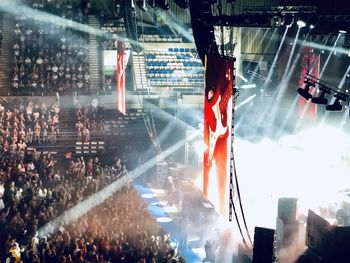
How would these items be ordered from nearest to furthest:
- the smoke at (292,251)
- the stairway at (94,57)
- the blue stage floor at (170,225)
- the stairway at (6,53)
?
1. the smoke at (292,251)
2. the blue stage floor at (170,225)
3. the stairway at (6,53)
4. the stairway at (94,57)

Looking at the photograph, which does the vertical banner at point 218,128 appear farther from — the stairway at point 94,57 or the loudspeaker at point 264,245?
the stairway at point 94,57

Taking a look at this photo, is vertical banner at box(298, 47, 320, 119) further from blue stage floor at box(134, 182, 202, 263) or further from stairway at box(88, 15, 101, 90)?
stairway at box(88, 15, 101, 90)

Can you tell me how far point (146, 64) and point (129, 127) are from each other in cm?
624

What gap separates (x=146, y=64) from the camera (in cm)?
2858

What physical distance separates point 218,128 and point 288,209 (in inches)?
232

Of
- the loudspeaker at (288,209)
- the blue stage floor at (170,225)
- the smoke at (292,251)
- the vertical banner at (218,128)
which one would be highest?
the vertical banner at (218,128)

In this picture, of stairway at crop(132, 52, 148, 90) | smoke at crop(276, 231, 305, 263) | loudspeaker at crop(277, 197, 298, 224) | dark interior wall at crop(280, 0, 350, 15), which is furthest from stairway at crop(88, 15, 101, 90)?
smoke at crop(276, 231, 305, 263)

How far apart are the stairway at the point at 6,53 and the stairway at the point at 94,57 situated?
4489 mm

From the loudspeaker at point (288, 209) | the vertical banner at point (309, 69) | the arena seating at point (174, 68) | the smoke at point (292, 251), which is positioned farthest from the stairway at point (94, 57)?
the smoke at point (292, 251)

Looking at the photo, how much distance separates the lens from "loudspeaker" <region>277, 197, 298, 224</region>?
1299 centimetres

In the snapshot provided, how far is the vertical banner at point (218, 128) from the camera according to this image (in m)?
7.79

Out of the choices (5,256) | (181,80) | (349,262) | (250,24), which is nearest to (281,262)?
(349,262)

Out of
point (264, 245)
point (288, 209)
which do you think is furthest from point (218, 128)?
point (288, 209)

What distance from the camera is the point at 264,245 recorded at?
361 inches
